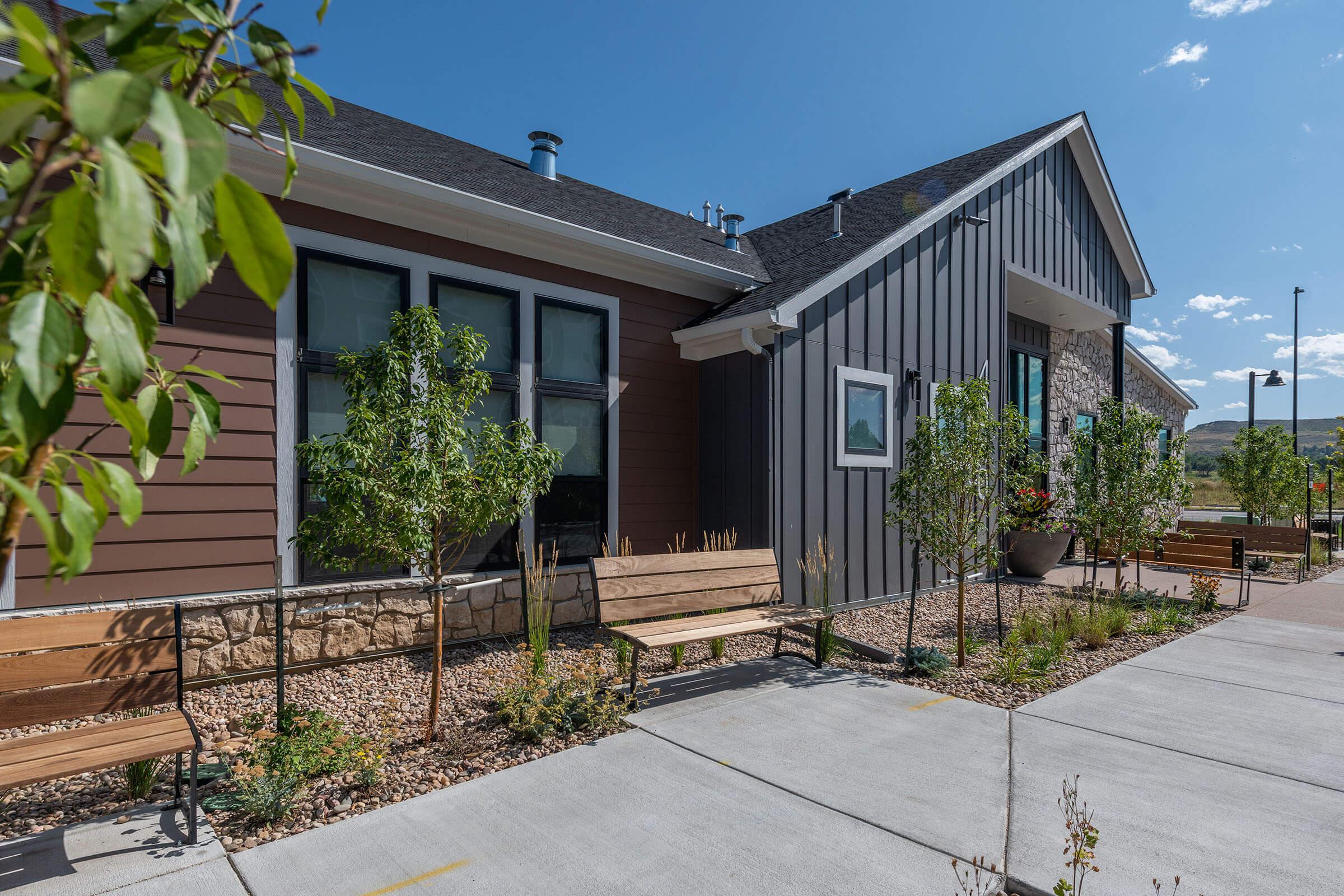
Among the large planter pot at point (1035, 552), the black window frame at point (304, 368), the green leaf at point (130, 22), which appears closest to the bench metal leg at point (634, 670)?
the black window frame at point (304, 368)

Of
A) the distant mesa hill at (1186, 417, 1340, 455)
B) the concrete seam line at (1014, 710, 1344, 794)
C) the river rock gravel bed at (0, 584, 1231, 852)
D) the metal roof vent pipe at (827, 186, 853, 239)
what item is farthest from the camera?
the distant mesa hill at (1186, 417, 1340, 455)

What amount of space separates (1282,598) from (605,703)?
8.72 meters

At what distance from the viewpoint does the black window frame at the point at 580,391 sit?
6.30 metres

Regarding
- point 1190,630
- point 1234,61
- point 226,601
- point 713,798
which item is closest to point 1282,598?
point 1190,630

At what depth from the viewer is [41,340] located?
0.64 meters

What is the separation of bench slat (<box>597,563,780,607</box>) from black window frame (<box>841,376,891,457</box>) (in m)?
2.17

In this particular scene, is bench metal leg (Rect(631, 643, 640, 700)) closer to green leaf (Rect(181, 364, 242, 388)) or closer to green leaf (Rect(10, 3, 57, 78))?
green leaf (Rect(181, 364, 242, 388))

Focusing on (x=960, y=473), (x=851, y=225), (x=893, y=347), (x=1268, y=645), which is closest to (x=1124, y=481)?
(x=1268, y=645)

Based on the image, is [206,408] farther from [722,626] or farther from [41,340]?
[722,626]

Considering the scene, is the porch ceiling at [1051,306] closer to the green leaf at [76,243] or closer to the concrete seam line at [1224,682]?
the concrete seam line at [1224,682]

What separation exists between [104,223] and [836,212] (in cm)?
942

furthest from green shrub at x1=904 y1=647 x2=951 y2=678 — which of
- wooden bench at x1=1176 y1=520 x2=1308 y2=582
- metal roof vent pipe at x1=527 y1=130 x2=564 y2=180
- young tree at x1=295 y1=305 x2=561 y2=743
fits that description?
metal roof vent pipe at x1=527 y1=130 x2=564 y2=180

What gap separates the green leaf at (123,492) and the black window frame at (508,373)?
5142mm

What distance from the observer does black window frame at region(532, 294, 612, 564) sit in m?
6.30
